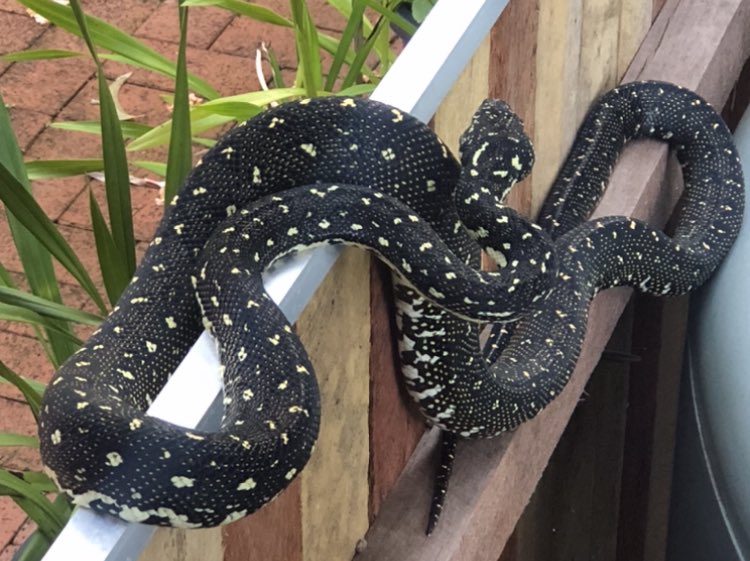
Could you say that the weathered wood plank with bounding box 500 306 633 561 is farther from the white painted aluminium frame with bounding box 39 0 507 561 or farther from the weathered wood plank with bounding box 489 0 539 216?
the white painted aluminium frame with bounding box 39 0 507 561

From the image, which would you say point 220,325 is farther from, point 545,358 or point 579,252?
point 579,252

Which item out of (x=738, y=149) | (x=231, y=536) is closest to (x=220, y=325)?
(x=231, y=536)

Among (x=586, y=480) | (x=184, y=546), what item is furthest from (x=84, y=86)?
(x=184, y=546)

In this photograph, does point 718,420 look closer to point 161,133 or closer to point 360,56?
point 360,56

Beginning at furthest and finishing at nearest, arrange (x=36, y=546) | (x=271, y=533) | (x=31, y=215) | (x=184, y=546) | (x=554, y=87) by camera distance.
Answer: (x=554, y=87), (x=36, y=546), (x=31, y=215), (x=271, y=533), (x=184, y=546)

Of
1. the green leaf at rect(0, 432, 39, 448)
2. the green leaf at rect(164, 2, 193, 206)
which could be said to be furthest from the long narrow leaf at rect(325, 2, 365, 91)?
the green leaf at rect(0, 432, 39, 448)

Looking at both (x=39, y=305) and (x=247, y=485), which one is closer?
(x=247, y=485)
